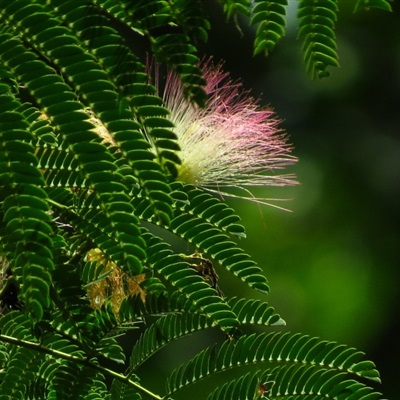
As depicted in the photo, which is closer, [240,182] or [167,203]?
[167,203]

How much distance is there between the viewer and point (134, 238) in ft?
4.31

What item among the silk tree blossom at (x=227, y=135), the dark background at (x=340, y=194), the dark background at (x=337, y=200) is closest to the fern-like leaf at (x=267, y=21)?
the silk tree blossom at (x=227, y=135)

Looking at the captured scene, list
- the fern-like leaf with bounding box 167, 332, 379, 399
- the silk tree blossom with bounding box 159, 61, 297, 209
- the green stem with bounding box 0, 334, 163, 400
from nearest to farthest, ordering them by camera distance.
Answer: the green stem with bounding box 0, 334, 163, 400
the fern-like leaf with bounding box 167, 332, 379, 399
the silk tree blossom with bounding box 159, 61, 297, 209

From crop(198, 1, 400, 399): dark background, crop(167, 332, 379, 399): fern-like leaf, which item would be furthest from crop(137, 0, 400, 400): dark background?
crop(167, 332, 379, 399): fern-like leaf

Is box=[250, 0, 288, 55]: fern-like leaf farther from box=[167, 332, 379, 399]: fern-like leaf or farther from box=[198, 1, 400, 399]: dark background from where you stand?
box=[198, 1, 400, 399]: dark background

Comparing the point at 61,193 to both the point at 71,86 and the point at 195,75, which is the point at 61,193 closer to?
the point at 71,86

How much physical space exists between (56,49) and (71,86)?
4cm

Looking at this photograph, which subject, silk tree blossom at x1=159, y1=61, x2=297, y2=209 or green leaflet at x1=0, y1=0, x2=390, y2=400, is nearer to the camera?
green leaflet at x1=0, y1=0, x2=390, y2=400

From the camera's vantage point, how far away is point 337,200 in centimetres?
815

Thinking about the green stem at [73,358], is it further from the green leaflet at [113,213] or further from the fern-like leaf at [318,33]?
the fern-like leaf at [318,33]

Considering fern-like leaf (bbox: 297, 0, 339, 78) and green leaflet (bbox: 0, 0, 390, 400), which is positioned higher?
fern-like leaf (bbox: 297, 0, 339, 78)

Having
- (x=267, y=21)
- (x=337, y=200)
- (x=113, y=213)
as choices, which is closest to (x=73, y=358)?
(x=113, y=213)

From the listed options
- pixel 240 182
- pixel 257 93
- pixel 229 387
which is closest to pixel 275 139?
pixel 240 182

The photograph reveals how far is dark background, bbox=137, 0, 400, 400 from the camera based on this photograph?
709 cm
